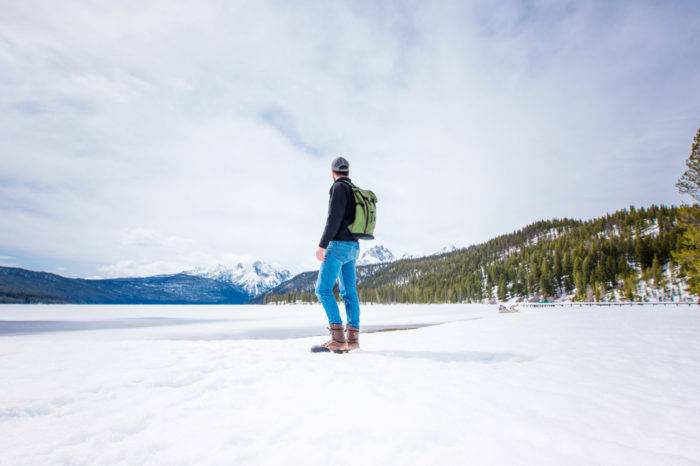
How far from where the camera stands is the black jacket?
5785mm

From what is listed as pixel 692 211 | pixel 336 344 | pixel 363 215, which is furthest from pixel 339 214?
pixel 692 211

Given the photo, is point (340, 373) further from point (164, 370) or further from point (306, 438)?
point (164, 370)

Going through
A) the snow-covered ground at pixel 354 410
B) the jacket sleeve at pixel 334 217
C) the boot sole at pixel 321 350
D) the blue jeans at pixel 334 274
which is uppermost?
the jacket sleeve at pixel 334 217

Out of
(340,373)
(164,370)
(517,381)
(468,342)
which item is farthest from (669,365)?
(164,370)

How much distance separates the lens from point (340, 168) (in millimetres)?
6395

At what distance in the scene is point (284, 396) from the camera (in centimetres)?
317

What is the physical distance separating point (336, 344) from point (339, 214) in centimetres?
233

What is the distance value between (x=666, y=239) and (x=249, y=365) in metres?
136

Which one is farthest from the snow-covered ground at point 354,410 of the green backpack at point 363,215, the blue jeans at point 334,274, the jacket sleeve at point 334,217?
the green backpack at point 363,215

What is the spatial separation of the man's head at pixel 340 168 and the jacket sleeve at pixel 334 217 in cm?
69

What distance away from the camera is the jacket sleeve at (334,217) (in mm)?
5777

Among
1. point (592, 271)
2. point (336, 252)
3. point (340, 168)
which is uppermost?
point (592, 271)

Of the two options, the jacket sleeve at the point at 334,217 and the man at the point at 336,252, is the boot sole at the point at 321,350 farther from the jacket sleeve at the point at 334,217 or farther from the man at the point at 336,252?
the jacket sleeve at the point at 334,217

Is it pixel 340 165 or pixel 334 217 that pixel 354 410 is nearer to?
pixel 334 217
